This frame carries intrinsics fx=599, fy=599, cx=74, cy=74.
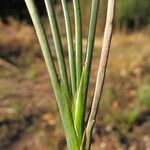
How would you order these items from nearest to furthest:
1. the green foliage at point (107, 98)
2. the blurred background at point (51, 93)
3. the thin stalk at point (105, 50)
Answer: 1. the thin stalk at point (105, 50)
2. the blurred background at point (51, 93)
3. the green foliage at point (107, 98)

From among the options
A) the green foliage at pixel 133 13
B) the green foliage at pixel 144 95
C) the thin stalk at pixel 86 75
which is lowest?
the green foliage at pixel 133 13

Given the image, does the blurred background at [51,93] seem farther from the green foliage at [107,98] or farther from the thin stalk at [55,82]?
the thin stalk at [55,82]

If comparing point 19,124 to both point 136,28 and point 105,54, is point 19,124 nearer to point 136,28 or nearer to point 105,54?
point 105,54

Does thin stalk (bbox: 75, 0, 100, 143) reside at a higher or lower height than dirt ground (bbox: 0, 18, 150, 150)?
higher

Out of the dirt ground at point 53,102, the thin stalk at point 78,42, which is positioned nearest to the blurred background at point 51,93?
the dirt ground at point 53,102

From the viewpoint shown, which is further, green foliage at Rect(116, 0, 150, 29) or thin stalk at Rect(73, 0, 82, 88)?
green foliage at Rect(116, 0, 150, 29)

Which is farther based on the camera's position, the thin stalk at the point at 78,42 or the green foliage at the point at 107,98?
the green foliage at the point at 107,98

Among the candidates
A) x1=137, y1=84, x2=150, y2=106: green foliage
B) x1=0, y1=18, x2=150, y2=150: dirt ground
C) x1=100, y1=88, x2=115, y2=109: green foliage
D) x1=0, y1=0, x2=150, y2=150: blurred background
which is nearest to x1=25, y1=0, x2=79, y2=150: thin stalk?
x1=0, y1=0, x2=150, y2=150: blurred background

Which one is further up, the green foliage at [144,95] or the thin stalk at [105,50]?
the thin stalk at [105,50]

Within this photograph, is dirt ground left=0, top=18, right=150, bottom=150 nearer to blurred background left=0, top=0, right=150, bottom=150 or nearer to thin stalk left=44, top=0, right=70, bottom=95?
blurred background left=0, top=0, right=150, bottom=150
